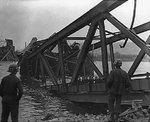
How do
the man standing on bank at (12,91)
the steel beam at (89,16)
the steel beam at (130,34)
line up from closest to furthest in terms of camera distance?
the man standing on bank at (12,91) < the steel beam at (130,34) < the steel beam at (89,16)

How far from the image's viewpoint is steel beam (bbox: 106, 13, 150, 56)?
420 inches

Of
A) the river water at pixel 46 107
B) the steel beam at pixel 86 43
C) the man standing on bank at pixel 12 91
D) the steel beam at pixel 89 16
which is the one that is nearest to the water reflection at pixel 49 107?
the river water at pixel 46 107

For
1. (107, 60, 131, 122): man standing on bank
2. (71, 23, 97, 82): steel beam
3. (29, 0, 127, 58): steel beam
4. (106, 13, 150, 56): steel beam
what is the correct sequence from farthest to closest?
(71, 23, 97, 82): steel beam
(29, 0, 127, 58): steel beam
(106, 13, 150, 56): steel beam
(107, 60, 131, 122): man standing on bank

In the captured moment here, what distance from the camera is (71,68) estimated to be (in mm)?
30609

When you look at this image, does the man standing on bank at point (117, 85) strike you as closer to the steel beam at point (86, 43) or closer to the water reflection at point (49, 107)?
the water reflection at point (49, 107)

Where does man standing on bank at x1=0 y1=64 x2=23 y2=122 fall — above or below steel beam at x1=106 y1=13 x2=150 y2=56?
below

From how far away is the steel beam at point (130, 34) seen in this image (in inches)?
420

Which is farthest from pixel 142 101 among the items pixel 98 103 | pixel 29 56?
pixel 29 56

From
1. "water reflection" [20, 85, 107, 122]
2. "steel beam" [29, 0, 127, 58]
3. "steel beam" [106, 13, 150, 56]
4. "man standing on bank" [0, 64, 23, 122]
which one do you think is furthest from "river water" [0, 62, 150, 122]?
"man standing on bank" [0, 64, 23, 122]

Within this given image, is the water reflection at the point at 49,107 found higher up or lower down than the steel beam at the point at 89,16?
lower down

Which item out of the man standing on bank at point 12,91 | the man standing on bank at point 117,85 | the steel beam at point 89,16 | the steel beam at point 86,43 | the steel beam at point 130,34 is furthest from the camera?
the steel beam at point 86,43

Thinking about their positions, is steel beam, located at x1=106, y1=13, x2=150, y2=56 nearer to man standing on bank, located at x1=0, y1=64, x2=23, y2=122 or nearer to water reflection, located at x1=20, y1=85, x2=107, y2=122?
water reflection, located at x1=20, y1=85, x2=107, y2=122

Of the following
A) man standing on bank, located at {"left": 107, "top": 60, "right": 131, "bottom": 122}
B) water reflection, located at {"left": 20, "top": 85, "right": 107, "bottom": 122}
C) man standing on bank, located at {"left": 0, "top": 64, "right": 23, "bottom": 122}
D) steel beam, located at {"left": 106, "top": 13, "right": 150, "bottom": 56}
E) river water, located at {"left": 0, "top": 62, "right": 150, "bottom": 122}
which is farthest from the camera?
water reflection, located at {"left": 20, "top": 85, "right": 107, "bottom": 122}

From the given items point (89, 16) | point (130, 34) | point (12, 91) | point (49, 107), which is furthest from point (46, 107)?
point (12, 91)
